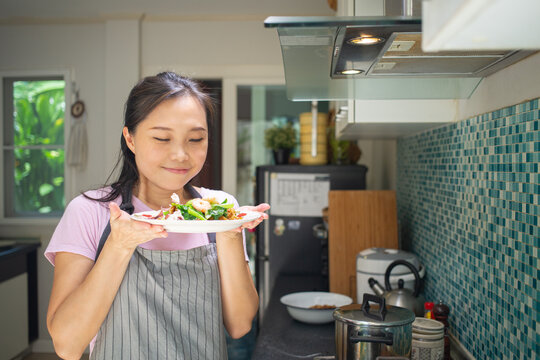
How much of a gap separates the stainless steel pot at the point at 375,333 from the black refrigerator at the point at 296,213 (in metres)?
1.76

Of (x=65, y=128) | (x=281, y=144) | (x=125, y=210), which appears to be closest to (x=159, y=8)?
(x=65, y=128)

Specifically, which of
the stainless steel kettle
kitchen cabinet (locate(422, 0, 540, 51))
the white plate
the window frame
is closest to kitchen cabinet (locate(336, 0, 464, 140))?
the stainless steel kettle

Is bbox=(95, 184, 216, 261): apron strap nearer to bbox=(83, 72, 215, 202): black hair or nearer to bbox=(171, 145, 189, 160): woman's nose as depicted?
bbox=(83, 72, 215, 202): black hair

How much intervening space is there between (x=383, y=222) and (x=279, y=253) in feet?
2.66

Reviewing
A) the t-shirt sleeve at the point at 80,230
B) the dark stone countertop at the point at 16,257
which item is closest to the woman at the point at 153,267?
the t-shirt sleeve at the point at 80,230

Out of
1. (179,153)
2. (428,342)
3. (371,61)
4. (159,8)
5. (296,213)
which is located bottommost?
(428,342)

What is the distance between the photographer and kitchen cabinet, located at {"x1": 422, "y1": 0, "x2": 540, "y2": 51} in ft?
1.54

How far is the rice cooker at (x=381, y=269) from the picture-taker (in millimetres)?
2006

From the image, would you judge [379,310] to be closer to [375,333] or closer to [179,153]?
[375,333]

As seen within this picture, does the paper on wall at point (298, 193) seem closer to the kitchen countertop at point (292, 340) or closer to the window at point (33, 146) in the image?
the kitchen countertop at point (292, 340)

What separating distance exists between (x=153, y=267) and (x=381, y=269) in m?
1.00

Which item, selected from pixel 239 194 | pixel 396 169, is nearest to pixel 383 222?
pixel 396 169

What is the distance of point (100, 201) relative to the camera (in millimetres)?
1387

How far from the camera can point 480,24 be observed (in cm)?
50
